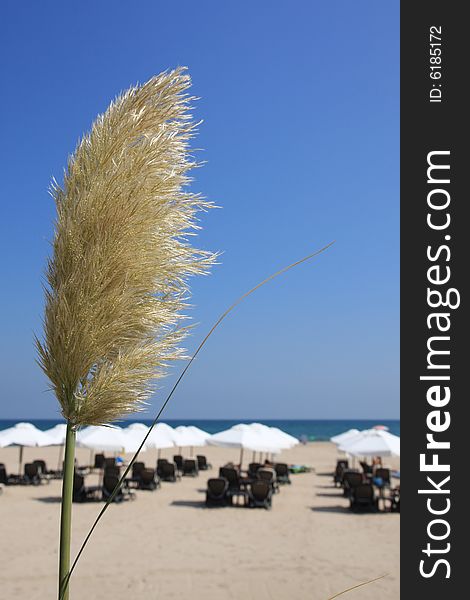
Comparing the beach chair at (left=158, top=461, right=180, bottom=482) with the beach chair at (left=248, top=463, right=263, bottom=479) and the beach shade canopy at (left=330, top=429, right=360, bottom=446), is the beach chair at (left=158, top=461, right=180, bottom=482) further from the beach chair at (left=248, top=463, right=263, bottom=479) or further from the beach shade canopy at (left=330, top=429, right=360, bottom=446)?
the beach shade canopy at (left=330, top=429, right=360, bottom=446)

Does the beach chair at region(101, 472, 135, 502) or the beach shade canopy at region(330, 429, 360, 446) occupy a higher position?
the beach shade canopy at region(330, 429, 360, 446)

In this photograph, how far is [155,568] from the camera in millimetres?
8570

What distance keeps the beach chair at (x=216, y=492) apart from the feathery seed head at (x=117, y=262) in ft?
46.7

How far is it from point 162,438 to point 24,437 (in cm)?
440

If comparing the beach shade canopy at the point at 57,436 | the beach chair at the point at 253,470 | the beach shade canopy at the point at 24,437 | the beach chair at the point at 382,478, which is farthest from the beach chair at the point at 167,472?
the beach chair at the point at 382,478

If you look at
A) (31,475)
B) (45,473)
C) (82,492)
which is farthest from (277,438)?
(31,475)

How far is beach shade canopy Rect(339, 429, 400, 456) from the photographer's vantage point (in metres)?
16.0

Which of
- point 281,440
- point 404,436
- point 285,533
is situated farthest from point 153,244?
point 281,440

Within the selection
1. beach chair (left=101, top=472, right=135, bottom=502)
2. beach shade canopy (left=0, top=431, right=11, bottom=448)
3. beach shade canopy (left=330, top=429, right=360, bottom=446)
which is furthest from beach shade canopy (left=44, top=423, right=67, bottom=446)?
beach shade canopy (left=330, top=429, right=360, bottom=446)

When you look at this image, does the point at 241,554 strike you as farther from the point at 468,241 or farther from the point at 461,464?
the point at 468,241

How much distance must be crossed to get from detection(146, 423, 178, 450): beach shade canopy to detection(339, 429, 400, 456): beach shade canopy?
5.72 meters

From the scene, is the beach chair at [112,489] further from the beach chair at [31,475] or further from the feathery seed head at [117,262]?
the feathery seed head at [117,262]

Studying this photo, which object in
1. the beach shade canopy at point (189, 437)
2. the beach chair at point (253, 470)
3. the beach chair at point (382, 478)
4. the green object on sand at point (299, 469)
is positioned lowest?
the green object on sand at point (299, 469)

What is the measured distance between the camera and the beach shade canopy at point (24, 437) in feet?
58.4
